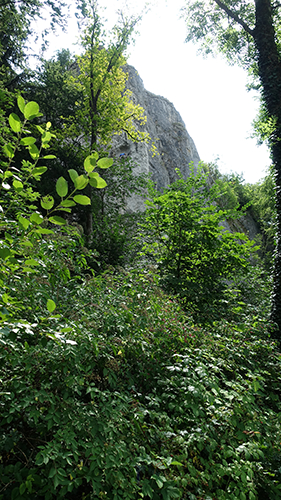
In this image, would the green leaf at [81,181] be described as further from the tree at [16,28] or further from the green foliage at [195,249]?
the tree at [16,28]

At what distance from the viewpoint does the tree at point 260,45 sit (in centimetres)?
584

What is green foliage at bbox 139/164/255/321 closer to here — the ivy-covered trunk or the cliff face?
the ivy-covered trunk

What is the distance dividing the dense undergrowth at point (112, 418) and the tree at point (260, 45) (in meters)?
2.47

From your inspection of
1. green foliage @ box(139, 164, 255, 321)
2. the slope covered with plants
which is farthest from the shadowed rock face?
the slope covered with plants

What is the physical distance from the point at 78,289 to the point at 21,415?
1.08 metres

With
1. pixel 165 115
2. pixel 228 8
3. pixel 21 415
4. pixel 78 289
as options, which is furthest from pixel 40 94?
pixel 165 115

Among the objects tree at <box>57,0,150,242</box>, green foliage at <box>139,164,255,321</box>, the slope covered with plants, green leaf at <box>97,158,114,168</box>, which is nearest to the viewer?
green leaf at <box>97,158,114,168</box>

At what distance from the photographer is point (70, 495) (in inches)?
61.7

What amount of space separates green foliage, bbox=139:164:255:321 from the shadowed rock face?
11.1 m

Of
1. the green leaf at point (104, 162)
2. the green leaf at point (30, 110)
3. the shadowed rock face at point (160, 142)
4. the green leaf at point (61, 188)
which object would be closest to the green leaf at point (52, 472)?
the green leaf at point (61, 188)

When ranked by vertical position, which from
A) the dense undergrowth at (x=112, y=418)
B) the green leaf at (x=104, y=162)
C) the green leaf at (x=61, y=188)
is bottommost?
the dense undergrowth at (x=112, y=418)

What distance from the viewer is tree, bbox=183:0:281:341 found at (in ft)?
19.2

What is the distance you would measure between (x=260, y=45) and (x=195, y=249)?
5.41 meters

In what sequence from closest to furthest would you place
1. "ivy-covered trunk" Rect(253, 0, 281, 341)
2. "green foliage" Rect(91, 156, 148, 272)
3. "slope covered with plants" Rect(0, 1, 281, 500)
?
1. "slope covered with plants" Rect(0, 1, 281, 500)
2. "ivy-covered trunk" Rect(253, 0, 281, 341)
3. "green foliage" Rect(91, 156, 148, 272)
